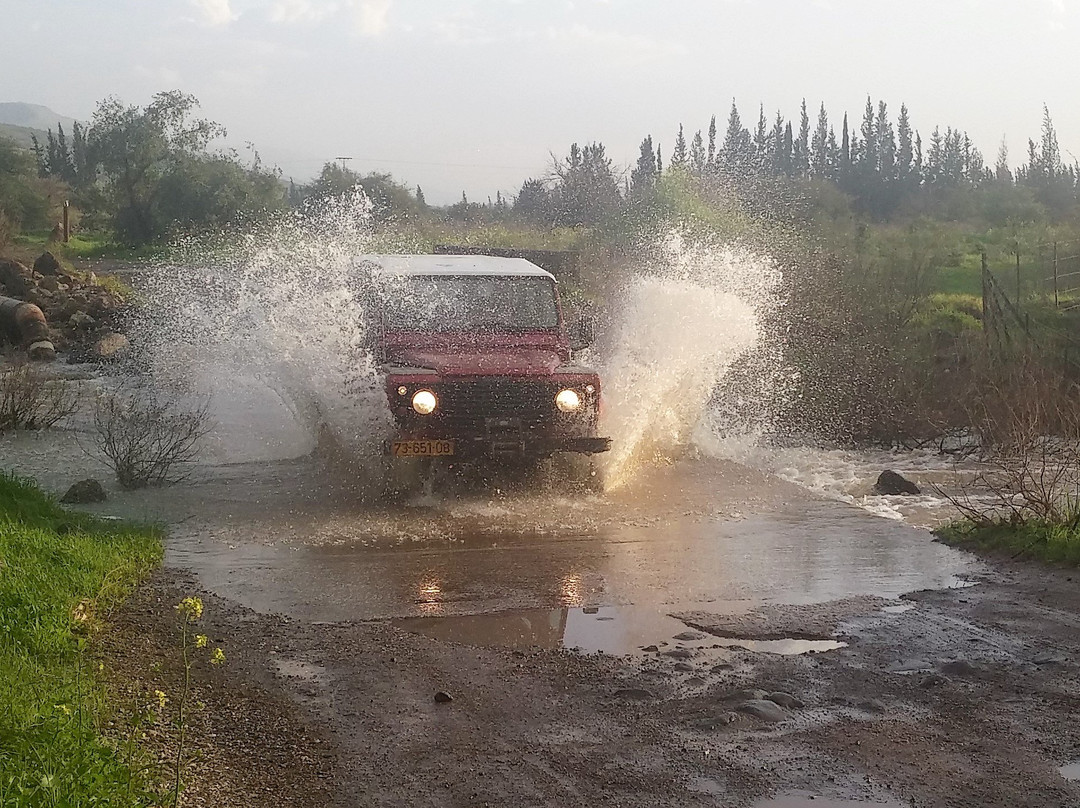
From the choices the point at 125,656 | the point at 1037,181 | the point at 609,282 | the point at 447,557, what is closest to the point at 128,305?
the point at 609,282

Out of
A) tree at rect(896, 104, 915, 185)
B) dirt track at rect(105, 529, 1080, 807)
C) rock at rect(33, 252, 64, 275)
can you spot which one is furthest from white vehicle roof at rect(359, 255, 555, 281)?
tree at rect(896, 104, 915, 185)

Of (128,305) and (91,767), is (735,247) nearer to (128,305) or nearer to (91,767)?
(128,305)

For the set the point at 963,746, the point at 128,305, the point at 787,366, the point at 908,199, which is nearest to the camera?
the point at 963,746

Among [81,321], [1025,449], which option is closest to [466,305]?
[1025,449]

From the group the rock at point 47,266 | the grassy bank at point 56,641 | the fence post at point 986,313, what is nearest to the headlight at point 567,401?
the grassy bank at point 56,641

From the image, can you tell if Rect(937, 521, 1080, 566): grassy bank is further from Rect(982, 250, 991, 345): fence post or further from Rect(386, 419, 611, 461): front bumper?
Rect(982, 250, 991, 345): fence post

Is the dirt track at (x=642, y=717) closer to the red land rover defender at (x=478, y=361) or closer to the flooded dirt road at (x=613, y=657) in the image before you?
the flooded dirt road at (x=613, y=657)

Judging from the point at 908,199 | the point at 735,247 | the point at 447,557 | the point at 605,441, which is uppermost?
the point at 908,199

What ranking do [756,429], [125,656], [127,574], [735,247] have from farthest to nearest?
[735,247], [756,429], [127,574], [125,656]

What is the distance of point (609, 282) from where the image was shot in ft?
82.1

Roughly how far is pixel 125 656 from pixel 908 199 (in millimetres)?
83543

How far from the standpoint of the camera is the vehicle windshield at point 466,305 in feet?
35.2

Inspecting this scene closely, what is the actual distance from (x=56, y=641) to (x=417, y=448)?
4.14 meters

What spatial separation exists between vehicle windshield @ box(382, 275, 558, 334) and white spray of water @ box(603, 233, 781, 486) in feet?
4.01
